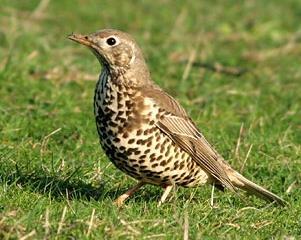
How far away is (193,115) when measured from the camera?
10.1 m

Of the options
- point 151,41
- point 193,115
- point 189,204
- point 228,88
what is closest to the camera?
point 189,204

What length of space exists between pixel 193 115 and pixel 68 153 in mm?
1968

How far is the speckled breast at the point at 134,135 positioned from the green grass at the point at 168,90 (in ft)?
0.87

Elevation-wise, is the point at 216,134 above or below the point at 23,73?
below

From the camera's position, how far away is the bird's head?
7113 millimetres

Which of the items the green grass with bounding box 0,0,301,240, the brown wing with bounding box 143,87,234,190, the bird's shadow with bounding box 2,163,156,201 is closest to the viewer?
the green grass with bounding box 0,0,301,240

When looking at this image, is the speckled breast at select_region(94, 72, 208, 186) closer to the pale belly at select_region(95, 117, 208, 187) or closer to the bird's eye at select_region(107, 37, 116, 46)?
the pale belly at select_region(95, 117, 208, 187)

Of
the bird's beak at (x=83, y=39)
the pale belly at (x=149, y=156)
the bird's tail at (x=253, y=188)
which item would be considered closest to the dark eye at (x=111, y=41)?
the bird's beak at (x=83, y=39)

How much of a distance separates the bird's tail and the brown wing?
23 centimetres

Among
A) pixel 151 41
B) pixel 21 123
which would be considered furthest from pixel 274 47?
pixel 21 123

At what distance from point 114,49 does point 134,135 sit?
0.74 meters

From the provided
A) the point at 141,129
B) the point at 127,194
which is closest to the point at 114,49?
the point at 141,129

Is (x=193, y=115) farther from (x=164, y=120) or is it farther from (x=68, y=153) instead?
(x=164, y=120)

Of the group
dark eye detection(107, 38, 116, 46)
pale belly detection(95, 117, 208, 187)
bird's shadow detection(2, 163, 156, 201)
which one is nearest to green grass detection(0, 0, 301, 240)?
bird's shadow detection(2, 163, 156, 201)
